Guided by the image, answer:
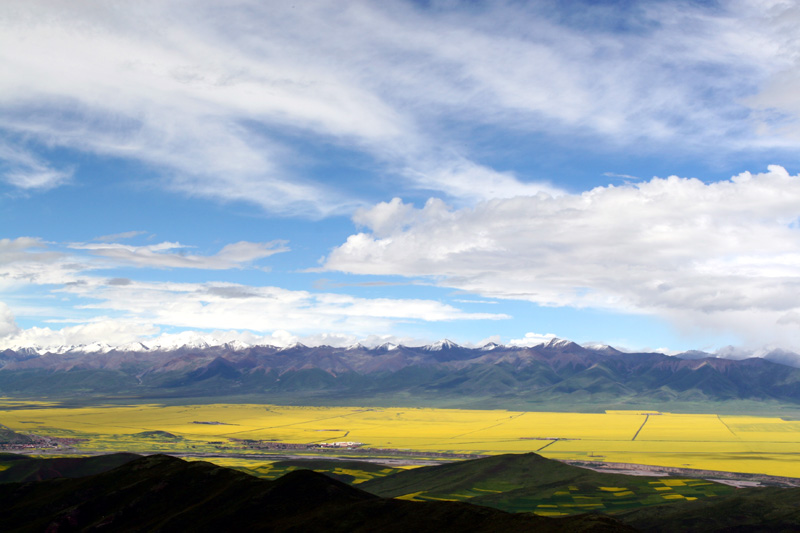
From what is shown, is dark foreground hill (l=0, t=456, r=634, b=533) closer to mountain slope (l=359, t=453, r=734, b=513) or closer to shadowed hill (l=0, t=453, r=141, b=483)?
shadowed hill (l=0, t=453, r=141, b=483)

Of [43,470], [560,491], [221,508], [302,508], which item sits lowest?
[560,491]

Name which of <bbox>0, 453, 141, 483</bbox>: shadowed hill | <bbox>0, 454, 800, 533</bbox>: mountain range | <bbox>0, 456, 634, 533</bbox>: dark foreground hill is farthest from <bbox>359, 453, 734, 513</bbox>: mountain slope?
<bbox>0, 453, 141, 483</bbox>: shadowed hill

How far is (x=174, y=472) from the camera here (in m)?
134

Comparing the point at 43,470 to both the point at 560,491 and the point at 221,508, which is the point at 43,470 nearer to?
the point at 221,508

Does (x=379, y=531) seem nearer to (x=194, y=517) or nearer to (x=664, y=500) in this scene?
(x=194, y=517)

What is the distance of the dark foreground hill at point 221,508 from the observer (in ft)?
344

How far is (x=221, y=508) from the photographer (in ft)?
388

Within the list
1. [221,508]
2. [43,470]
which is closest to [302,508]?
[221,508]

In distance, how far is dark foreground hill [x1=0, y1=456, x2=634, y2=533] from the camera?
4124 inches

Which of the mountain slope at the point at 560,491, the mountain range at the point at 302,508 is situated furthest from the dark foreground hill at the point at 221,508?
the mountain slope at the point at 560,491

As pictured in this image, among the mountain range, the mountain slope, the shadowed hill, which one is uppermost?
the mountain range

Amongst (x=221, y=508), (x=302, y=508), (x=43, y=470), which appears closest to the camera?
(x=302, y=508)

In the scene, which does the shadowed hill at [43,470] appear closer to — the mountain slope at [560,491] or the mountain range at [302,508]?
the mountain range at [302,508]

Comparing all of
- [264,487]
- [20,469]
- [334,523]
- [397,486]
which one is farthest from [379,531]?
[20,469]
